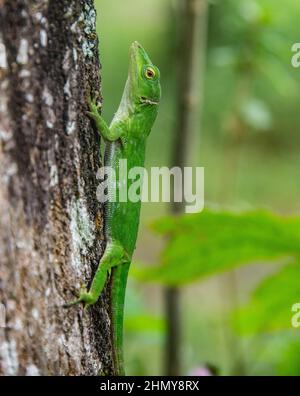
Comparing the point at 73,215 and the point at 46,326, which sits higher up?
the point at 73,215

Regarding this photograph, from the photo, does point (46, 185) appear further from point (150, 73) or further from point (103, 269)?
point (150, 73)

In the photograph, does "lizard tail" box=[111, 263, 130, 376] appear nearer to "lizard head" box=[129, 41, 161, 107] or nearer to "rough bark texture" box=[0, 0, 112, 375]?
"rough bark texture" box=[0, 0, 112, 375]

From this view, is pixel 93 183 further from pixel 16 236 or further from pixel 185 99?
pixel 185 99

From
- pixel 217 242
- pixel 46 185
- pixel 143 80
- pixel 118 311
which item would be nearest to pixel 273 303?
pixel 217 242

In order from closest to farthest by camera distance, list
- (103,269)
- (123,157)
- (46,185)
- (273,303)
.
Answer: (46,185) → (103,269) → (123,157) → (273,303)

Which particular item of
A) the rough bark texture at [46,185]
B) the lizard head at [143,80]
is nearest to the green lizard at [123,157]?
the lizard head at [143,80]

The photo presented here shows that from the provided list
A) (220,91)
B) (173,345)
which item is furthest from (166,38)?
(173,345)

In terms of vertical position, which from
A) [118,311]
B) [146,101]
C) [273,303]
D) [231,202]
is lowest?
[118,311]
